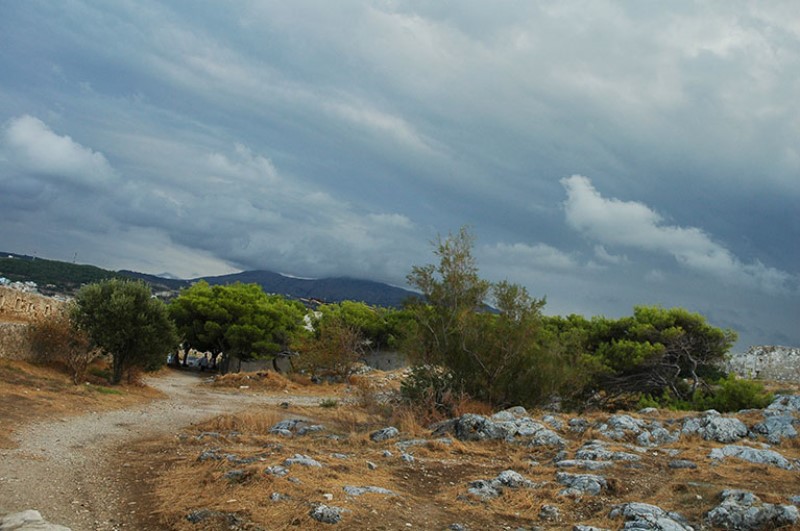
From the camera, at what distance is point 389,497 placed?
7.86 metres

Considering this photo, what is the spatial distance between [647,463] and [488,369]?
A: 7.23m

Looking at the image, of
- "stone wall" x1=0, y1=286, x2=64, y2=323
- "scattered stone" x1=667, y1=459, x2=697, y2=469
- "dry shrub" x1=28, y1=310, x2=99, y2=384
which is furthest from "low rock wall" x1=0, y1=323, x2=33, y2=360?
"scattered stone" x1=667, y1=459, x2=697, y2=469

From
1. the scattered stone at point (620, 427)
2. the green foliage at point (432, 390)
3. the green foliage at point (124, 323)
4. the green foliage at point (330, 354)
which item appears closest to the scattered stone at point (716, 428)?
the scattered stone at point (620, 427)

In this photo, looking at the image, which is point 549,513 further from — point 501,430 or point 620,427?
point 620,427


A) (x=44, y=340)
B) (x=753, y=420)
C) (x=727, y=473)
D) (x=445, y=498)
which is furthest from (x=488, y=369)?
(x=44, y=340)

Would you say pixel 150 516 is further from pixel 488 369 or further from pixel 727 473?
pixel 488 369

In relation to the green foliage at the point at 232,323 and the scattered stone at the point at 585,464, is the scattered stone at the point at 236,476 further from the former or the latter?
the green foliage at the point at 232,323

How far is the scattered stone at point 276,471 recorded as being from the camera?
326 inches

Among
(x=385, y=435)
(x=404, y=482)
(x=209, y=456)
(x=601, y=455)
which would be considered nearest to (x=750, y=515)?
(x=601, y=455)

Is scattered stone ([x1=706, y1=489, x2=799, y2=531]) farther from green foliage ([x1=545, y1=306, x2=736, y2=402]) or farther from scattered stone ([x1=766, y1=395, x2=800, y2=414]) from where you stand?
green foliage ([x1=545, y1=306, x2=736, y2=402])

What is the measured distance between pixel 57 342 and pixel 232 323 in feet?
65.5

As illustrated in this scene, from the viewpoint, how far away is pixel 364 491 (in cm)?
793

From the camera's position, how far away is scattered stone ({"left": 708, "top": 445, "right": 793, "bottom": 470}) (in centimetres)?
1074

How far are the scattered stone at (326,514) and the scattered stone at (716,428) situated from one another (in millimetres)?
9894
